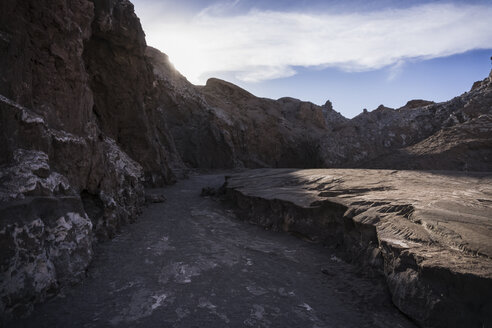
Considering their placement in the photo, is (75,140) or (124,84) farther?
(124,84)

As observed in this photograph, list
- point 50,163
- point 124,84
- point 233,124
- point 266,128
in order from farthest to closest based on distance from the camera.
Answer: point 266,128
point 233,124
point 124,84
point 50,163

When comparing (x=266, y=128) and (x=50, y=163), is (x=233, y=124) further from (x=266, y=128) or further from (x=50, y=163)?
(x=50, y=163)

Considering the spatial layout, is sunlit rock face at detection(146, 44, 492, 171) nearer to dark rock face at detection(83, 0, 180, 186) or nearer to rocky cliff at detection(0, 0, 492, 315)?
rocky cliff at detection(0, 0, 492, 315)

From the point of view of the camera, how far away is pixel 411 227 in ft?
8.82

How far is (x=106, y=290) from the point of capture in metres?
2.62

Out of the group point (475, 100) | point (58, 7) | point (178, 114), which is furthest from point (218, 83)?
point (58, 7)

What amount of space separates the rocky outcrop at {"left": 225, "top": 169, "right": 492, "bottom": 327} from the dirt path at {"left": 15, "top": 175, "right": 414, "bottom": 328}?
26 cm

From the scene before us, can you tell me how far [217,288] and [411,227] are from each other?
1.89 metres

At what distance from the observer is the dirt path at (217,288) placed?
2.20m

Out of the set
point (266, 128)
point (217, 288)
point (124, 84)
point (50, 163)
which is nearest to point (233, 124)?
point (266, 128)

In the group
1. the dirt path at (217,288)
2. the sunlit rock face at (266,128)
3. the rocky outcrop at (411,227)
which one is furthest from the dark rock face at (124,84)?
the dirt path at (217,288)

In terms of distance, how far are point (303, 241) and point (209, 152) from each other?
45.8 feet

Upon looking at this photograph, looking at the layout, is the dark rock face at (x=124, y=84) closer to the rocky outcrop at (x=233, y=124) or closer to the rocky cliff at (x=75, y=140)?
the rocky cliff at (x=75, y=140)

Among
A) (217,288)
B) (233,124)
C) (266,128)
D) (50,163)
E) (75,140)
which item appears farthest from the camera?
(266,128)
